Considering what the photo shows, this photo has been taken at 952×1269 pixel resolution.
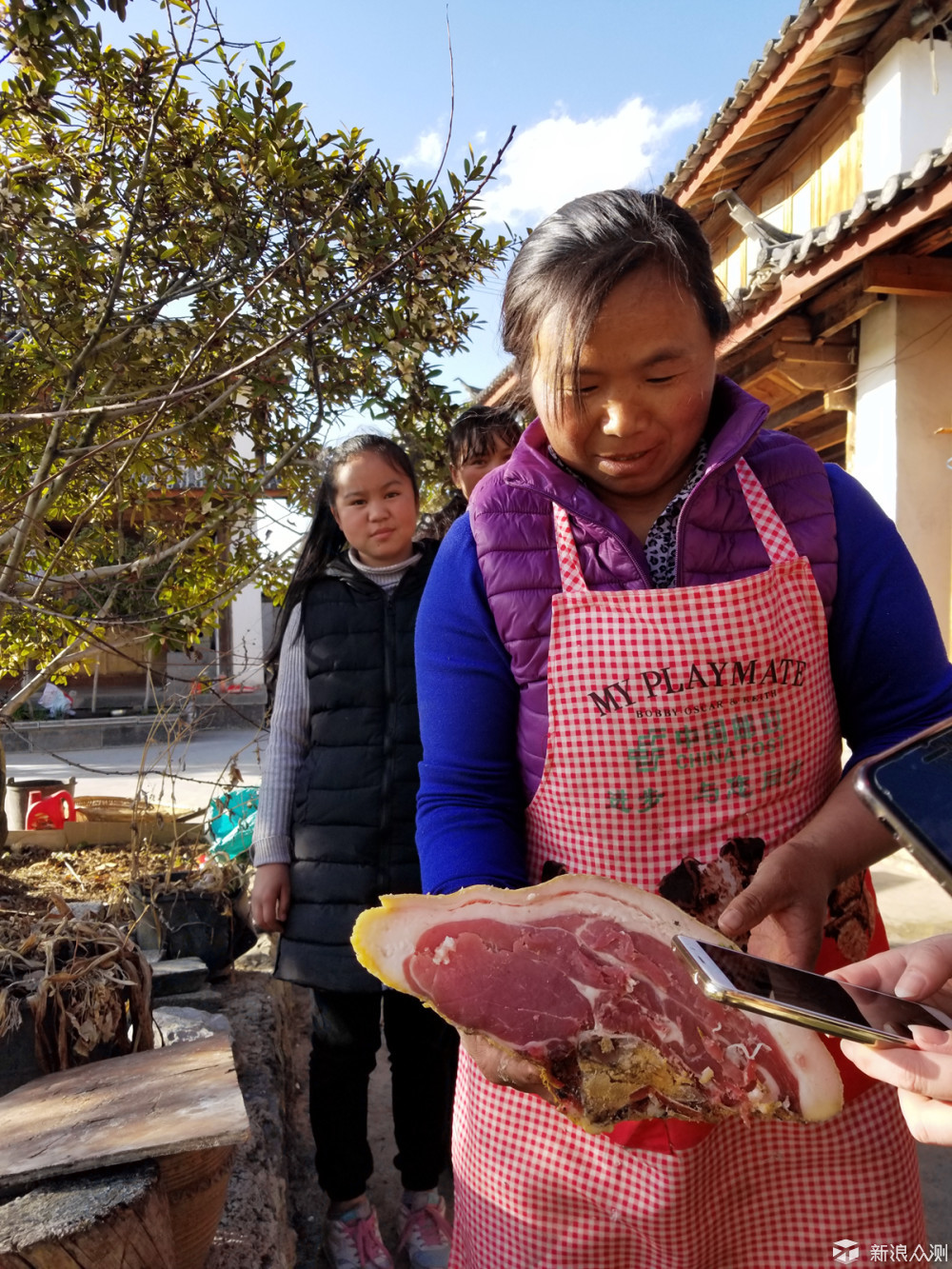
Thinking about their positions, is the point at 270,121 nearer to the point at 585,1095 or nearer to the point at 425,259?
the point at 425,259

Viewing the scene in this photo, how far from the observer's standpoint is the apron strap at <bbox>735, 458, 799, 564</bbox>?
1167 mm

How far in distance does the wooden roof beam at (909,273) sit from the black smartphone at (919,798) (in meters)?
4.81

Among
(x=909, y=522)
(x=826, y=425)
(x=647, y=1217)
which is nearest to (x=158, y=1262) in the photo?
(x=647, y=1217)

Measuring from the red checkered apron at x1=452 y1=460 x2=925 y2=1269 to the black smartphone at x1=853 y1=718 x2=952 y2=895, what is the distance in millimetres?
492

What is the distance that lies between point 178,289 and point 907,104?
6.27 m

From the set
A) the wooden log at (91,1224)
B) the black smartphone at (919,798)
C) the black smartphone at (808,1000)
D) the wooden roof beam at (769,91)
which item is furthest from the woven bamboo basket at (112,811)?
the wooden roof beam at (769,91)

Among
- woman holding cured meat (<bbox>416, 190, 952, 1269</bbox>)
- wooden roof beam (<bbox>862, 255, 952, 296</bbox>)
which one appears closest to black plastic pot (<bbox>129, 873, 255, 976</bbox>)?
woman holding cured meat (<bbox>416, 190, 952, 1269</bbox>)

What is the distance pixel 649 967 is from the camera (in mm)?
1113

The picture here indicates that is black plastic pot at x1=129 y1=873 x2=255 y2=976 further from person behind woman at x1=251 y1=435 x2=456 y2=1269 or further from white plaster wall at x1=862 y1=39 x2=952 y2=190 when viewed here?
white plaster wall at x1=862 y1=39 x2=952 y2=190

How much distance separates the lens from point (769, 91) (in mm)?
6910

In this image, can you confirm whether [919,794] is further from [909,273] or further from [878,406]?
[878,406]

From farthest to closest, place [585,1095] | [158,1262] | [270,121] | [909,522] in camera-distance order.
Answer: [909,522] → [270,121] → [158,1262] → [585,1095]

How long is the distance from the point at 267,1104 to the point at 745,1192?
164cm

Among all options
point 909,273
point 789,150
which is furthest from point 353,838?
point 789,150
